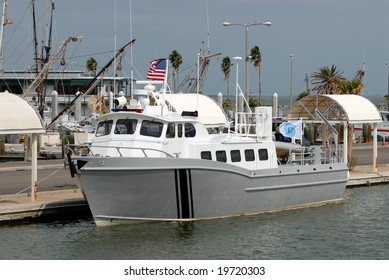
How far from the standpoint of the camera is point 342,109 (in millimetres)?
36500

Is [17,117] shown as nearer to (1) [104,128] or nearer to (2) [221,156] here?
(1) [104,128]

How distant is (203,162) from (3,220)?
7184 millimetres

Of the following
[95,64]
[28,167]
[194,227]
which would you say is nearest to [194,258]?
[194,227]

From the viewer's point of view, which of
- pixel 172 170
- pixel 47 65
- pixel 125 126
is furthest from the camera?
pixel 47 65

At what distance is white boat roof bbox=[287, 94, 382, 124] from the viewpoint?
3600cm

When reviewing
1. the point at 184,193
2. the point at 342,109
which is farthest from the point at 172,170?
the point at 342,109

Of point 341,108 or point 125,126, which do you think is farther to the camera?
point 341,108

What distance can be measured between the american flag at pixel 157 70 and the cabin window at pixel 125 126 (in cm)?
301

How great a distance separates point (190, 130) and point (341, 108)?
12748mm

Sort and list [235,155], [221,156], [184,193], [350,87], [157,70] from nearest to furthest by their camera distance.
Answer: [184,193], [221,156], [235,155], [157,70], [350,87]

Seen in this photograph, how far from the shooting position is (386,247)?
74.0 feet

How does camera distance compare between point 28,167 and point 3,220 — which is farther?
point 28,167
